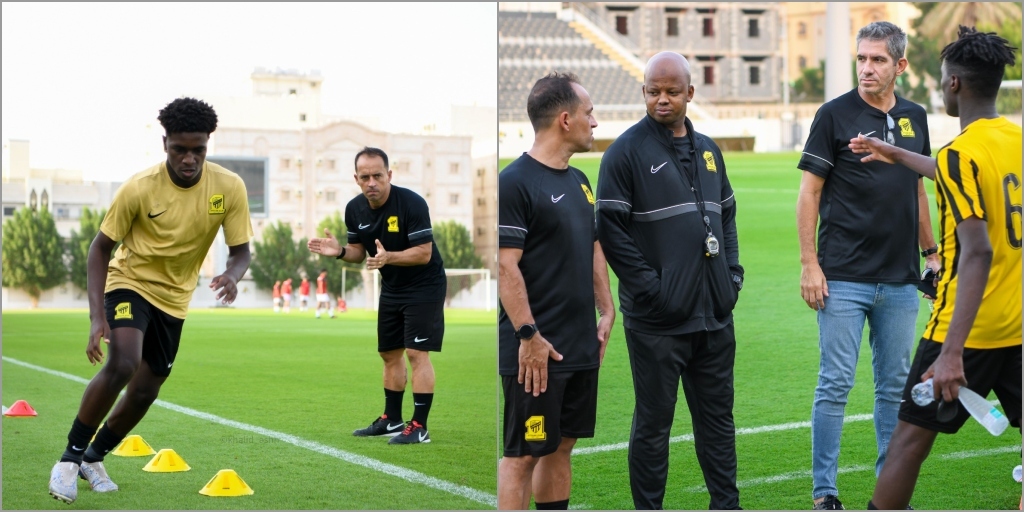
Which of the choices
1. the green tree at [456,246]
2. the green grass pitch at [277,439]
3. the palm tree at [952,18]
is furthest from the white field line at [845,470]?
the palm tree at [952,18]

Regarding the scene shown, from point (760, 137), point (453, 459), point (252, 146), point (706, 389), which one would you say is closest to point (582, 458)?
point (453, 459)

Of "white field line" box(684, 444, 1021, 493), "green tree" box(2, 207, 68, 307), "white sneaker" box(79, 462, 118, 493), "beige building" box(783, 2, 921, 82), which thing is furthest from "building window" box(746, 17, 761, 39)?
"white sneaker" box(79, 462, 118, 493)

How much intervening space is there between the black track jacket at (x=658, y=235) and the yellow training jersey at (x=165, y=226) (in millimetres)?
1732

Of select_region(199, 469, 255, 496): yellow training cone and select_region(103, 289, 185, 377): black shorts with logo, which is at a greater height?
select_region(103, 289, 185, 377): black shorts with logo

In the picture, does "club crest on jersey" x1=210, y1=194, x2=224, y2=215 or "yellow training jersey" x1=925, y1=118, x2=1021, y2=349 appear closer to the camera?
"yellow training jersey" x1=925, y1=118, x2=1021, y2=349

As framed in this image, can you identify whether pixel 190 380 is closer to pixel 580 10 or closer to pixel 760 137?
pixel 760 137

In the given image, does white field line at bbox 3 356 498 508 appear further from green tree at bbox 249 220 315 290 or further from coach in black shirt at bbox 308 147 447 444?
green tree at bbox 249 220 315 290

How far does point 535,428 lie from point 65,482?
2012mm

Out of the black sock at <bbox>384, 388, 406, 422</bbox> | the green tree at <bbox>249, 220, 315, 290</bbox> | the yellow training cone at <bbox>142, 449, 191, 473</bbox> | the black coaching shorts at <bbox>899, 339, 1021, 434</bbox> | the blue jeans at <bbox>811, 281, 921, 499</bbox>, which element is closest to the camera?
the black coaching shorts at <bbox>899, 339, 1021, 434</bbox>

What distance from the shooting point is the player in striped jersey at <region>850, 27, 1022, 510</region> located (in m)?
3.28

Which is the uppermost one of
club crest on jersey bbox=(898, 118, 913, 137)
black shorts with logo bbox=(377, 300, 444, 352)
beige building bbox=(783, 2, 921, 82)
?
beige building bbox=(783, 2, 921, 82)

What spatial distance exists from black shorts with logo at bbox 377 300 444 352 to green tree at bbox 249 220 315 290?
3647 centimetres

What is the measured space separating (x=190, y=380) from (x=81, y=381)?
917 millimetres

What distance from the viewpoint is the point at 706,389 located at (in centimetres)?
408
